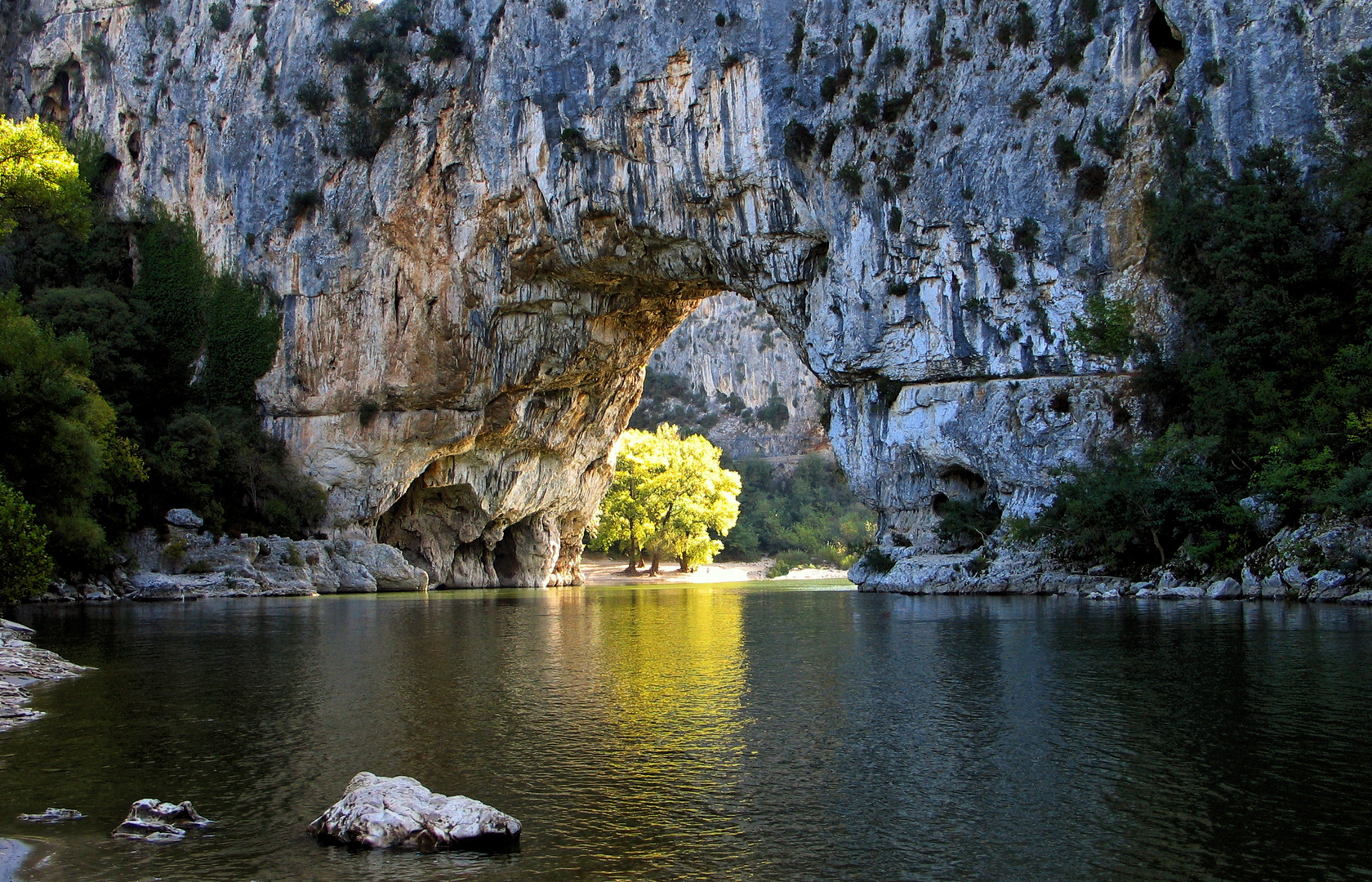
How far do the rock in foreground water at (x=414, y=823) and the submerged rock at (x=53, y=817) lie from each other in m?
1.87

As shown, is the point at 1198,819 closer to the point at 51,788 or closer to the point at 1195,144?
the point at 51,788

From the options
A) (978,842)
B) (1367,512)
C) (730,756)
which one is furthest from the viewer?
(1367,512)

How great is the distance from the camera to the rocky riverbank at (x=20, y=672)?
467 inches

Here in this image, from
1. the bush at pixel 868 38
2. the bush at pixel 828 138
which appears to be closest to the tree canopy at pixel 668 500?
the bush at pixel 828 138

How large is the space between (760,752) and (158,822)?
500cm

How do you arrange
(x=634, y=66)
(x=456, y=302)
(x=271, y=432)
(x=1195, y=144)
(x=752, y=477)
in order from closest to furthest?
(x=1195, y=144) → (x=634, y=66) → (x=456, y=302) → (x=271, y=432) → (x=752, y=477)

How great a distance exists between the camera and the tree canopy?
211 feet

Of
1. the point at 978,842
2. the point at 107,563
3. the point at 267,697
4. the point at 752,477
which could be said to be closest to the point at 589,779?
the point at 978,842

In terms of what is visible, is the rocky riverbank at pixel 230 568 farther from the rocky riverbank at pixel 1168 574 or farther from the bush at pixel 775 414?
the bush at pixel 775 414

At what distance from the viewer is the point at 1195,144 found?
29594 millimetres

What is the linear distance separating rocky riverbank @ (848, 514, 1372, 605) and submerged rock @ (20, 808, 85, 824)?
22.6 metres

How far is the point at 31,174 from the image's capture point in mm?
21906

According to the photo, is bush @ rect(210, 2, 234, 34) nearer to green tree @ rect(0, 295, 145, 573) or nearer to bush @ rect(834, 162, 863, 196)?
green tree @ rect(0, 295, 145, 573)

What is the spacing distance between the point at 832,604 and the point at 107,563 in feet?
76.4
